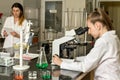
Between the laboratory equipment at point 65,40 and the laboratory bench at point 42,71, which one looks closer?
the laboratory bench at point 42,71

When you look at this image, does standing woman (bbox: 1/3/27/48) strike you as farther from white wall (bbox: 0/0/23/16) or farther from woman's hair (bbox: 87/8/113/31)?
white wall (bbox: 0/0/23/16)

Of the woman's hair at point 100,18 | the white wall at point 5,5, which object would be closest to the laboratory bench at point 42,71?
the woman's hair at point 100,18

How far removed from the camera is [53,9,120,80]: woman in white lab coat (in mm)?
1599

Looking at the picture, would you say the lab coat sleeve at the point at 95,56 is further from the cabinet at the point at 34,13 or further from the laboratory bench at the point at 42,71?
the cabinet at the point at 34,13

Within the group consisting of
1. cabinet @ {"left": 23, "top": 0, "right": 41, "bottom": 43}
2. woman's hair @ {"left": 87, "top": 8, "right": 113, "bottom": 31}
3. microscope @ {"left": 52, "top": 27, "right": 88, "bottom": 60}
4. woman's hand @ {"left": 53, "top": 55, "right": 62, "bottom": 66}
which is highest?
cabinet @ {"left": 23, "top": 0, "right": 41, "bottom": 43}

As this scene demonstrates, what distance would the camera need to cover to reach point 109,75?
1605mm

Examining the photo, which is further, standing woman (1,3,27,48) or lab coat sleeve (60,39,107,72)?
standing woman (1,3,27,48)

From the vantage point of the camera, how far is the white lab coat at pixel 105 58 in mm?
1596

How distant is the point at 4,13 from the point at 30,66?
311 cm

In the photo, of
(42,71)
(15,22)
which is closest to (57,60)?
(42,71)

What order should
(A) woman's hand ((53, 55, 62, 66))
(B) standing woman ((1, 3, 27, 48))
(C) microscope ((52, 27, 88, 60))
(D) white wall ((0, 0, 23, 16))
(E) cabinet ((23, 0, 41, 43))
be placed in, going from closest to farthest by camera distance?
1. (A) woman's hand ((53, 55, 62, 66))
2. (C) microscope ((52, 27, 88, 60))
3. (B) standing woman ((1, 3, 27, 48))
4. (E) cabinet ((23, 0, 41, 43))
5. (D) white wall ((0, 0, 23, 16))

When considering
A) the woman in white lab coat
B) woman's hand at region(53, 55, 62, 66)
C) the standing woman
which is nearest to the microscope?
woman's hand at region(53, 55, 62, 66)

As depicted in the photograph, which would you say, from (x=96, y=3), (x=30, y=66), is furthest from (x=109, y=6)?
(x=30, y=66)

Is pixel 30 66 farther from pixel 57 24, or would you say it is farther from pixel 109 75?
pixel 57 24
